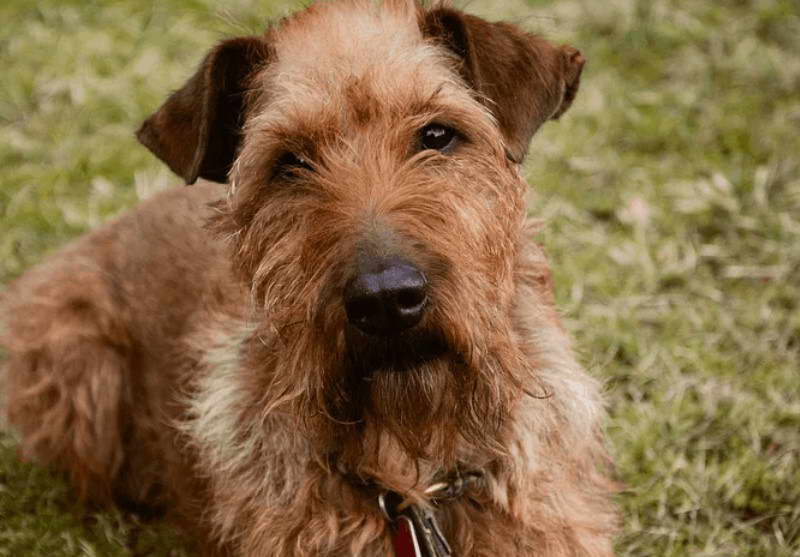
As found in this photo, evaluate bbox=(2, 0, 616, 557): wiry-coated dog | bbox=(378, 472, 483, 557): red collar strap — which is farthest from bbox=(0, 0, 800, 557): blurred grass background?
bbox=(378, 472, 483, 557): red collar strap

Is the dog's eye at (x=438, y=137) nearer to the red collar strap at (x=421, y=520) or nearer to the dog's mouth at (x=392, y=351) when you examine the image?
the dog's mouth at (x=392, y=351)

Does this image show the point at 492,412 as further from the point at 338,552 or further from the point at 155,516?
the point at 155,516

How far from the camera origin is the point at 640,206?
6.20 m

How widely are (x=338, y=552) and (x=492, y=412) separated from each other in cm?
74

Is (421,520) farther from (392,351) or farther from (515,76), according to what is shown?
(515,76)

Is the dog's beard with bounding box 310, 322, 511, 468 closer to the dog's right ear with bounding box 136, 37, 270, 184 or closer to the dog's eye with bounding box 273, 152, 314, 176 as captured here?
the dog's eye with bounding box 273, 152, 314, 176

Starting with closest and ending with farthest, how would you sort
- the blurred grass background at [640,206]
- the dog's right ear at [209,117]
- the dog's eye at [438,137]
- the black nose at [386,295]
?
the black nose at [386,295] → the dog's eye at [438,137] → the dog's right ear at [209,117] → the blurred grass background at [640,206]

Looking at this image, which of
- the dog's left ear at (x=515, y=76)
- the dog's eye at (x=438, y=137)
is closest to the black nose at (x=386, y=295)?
the dog's eye at (x=438, y=137)

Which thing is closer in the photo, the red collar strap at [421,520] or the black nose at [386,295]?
the black nose at [386,295]

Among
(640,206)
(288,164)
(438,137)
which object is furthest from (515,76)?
(640,206)

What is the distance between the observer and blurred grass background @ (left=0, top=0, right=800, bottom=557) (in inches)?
177

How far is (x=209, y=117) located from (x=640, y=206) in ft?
11.5

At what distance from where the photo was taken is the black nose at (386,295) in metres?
2.73

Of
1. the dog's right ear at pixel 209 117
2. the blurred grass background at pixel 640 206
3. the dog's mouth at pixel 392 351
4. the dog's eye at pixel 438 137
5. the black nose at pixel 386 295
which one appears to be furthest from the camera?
the blurred grass background at pixel 640 206
